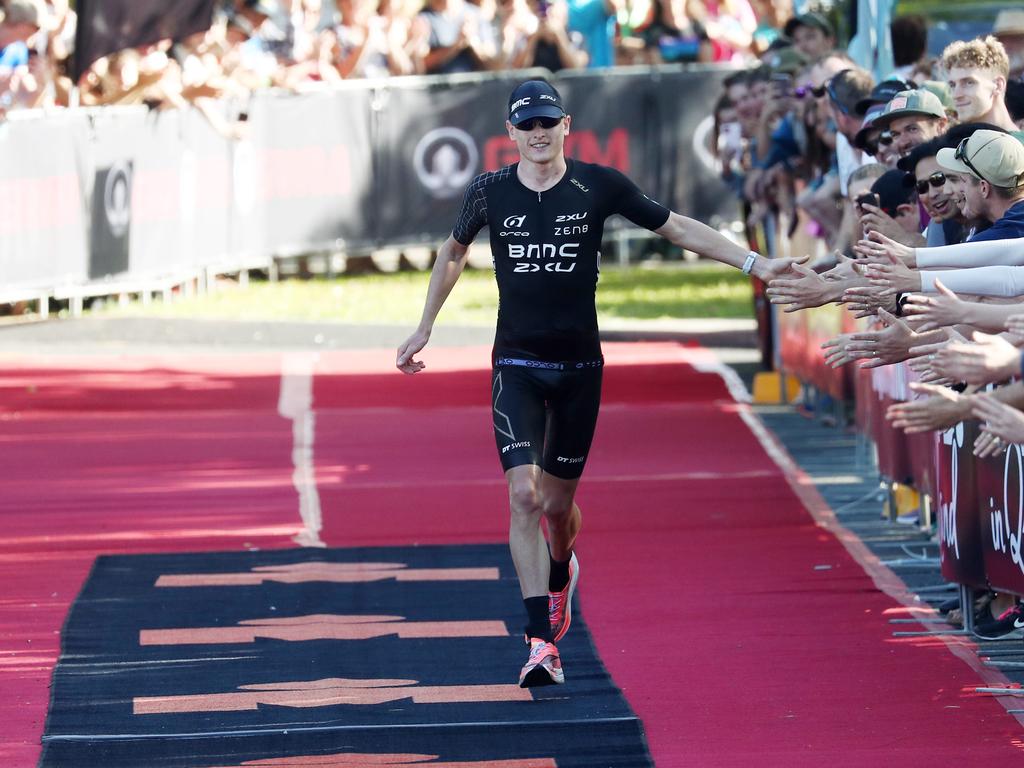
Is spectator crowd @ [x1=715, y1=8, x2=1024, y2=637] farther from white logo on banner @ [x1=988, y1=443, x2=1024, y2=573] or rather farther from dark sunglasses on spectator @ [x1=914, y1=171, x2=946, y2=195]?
white logo on banner @ [x1=988, y1=443, x2=1024, y2=573]

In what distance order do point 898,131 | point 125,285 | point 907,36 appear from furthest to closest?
point 125,285, point 907,36, point 898,131

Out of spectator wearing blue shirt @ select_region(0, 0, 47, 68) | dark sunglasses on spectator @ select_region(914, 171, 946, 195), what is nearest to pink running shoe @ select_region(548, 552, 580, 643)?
dark sunglasses on spectator @ select_region(914, 171, 946, 195)

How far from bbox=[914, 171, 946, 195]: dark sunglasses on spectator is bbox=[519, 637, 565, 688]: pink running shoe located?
2.39 meters

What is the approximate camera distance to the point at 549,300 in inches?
A: 326

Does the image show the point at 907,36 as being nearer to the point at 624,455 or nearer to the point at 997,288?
the point at 624,455

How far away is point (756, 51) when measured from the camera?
2750cm

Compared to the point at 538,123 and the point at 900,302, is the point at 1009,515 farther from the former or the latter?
the point at 538,123

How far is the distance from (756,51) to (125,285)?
9.58 metres

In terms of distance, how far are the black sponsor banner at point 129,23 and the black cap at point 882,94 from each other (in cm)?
1109

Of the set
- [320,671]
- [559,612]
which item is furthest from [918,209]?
[320,671]

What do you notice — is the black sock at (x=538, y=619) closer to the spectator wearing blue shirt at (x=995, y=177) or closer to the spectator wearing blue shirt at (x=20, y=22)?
the spectator wearing blue shirt at (x=995, y=177)

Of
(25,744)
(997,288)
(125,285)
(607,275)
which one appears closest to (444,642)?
(25,744)

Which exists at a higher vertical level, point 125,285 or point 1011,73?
point 1011,73

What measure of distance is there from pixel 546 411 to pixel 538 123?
1204 mm
